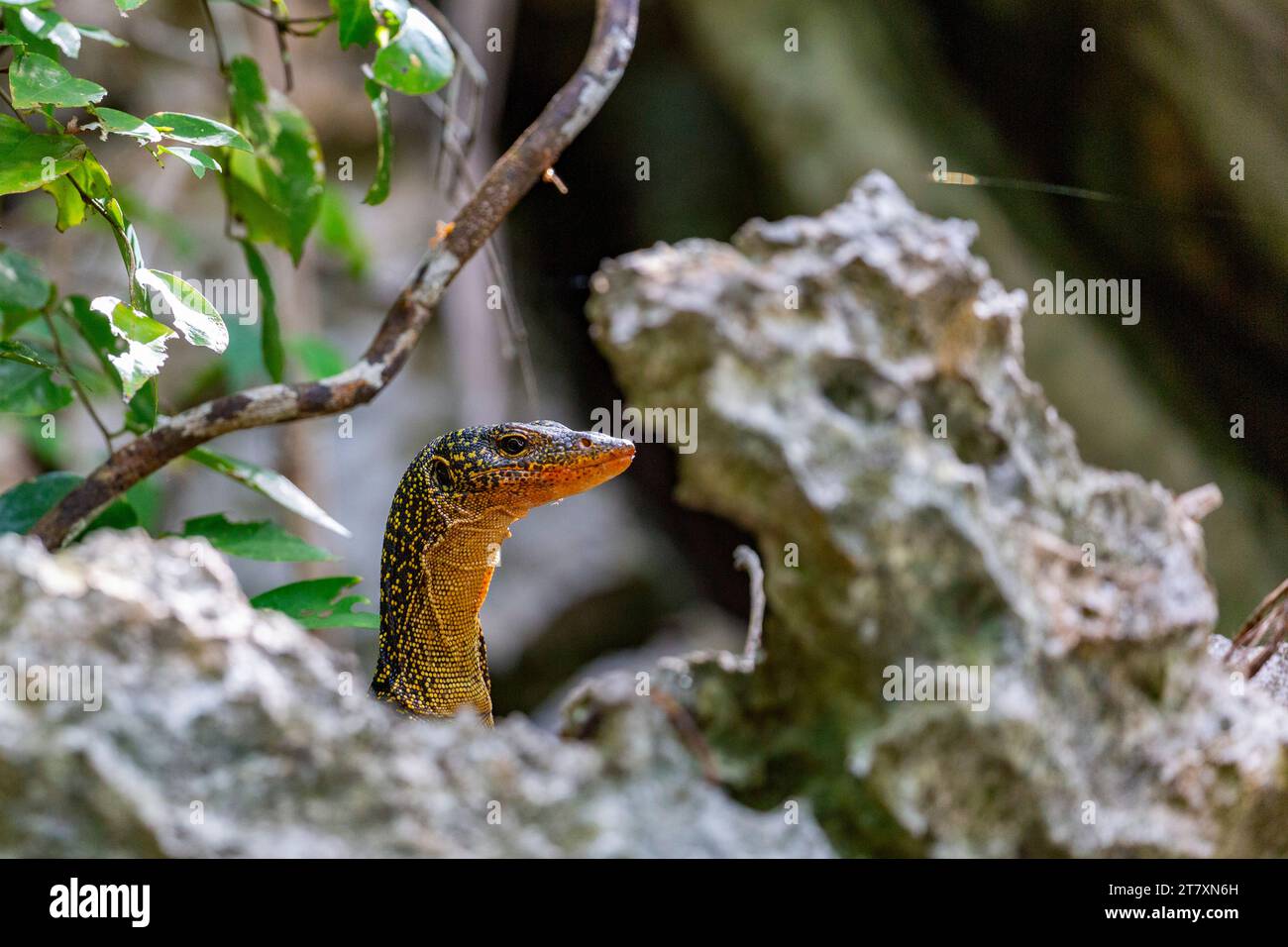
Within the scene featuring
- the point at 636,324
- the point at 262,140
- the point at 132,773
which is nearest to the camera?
the point at 132,773

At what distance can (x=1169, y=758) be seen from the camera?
4.03ft

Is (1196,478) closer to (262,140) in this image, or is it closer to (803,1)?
(803,1)

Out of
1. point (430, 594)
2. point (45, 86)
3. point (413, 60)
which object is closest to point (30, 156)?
point (45, 86)

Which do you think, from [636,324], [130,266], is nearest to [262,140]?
[130,266]

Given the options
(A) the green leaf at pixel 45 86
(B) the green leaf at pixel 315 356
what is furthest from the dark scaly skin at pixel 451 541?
(B) the green leaf at pixel 315 356

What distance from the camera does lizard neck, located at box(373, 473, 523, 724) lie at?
2.15 m

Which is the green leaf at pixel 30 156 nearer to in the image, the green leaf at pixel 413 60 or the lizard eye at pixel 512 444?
the green leaf at pixel 413 60

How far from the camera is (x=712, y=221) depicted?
619 cm

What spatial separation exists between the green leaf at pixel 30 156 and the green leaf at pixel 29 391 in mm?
506

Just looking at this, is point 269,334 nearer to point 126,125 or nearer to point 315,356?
point 126,125

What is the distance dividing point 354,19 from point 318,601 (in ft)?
2.91

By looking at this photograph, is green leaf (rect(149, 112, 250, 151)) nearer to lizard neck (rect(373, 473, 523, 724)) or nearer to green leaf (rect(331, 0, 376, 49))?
green leaf (rect(331, 0, 376, 49))

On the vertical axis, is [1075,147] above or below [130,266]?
above

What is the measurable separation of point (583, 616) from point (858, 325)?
5665 mm
